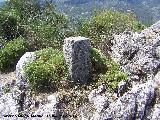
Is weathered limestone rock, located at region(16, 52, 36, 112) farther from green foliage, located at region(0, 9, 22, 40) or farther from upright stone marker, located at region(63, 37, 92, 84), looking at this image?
green foliage, located at region(0, 9, 22, 40)

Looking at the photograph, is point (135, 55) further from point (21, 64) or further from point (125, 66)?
point (21, 64)

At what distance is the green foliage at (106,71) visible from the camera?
22094 millimetres

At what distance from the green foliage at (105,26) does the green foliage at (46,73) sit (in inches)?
207

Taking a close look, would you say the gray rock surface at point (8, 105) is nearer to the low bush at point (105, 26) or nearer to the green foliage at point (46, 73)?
the green foliage at point (46, 73)

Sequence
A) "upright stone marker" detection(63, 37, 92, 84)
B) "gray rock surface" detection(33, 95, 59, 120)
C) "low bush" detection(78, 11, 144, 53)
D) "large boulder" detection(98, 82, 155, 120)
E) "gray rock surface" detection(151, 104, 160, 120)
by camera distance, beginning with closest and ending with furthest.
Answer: "gray rock surface" detection(151, 104, 160, 120)
"large boulder" detection(98, 82, 155, 120)
"gray rock surface" detection(33, 95, 59, 120)
"upright stone marker" detection(63, 37, 92, 84)
"low bush" detection(78, 11, 144, 53)

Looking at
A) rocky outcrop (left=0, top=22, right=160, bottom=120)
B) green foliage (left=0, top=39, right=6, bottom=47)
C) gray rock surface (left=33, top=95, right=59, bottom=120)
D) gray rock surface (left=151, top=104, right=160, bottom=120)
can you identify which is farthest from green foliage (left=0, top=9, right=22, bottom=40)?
gray rock surface (left=151, top=104, right=160, bottom=120)

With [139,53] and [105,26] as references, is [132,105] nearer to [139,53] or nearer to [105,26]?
[139,53]

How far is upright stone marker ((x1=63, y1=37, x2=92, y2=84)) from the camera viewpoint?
22.7m

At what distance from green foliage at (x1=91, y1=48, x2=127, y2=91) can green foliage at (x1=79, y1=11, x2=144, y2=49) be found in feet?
13.7

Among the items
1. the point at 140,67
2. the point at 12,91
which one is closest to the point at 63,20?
the point at 12,91

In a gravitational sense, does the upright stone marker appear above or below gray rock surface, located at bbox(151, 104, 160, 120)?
above

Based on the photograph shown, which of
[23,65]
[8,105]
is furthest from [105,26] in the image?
[8,105]

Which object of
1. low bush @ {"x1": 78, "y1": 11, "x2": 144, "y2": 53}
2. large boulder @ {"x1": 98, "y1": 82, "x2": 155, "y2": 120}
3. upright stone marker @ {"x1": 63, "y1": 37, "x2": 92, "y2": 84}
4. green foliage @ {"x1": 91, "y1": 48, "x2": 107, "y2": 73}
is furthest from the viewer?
low bush @ {"x1": 78, "y1": 11, "x2": 144, "y2": 53}

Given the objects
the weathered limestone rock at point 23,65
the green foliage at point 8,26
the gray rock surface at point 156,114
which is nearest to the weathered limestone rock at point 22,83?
the weathered limestone rock at point 23,65
